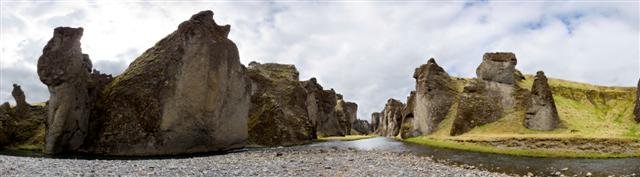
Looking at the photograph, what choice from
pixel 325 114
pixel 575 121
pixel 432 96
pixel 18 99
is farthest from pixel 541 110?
pixel 325 114

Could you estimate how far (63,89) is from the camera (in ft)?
171

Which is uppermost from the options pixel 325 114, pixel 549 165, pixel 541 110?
pixel 325 114

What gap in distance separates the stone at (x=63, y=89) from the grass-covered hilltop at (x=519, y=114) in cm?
4161

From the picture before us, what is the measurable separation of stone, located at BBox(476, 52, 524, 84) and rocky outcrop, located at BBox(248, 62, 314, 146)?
96.6ft

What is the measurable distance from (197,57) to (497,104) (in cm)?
4358

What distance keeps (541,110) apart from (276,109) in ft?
121

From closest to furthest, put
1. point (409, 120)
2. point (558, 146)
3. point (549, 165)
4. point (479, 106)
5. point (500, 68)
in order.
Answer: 1. point (549, 165)
2. point (558, 146)
3. point (479, 106)
4. point (500, 68)
5. point (409, 120)

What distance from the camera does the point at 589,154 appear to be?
4994 cm

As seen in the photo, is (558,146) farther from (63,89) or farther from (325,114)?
(325,114)

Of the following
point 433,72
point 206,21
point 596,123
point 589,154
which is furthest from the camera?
point 433,72

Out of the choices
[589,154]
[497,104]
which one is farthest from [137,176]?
[497,104]

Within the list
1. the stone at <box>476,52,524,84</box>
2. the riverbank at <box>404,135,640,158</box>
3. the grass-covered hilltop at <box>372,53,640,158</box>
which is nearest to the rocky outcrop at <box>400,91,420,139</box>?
the grass-covered hilltop at <box>372,53,640,158</box>

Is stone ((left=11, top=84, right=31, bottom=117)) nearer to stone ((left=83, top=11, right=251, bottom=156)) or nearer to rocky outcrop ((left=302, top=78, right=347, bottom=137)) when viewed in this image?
stone ((left=83, top=11, right=251, bottom=156))

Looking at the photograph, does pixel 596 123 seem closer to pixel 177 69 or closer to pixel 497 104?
pixel 497 104
